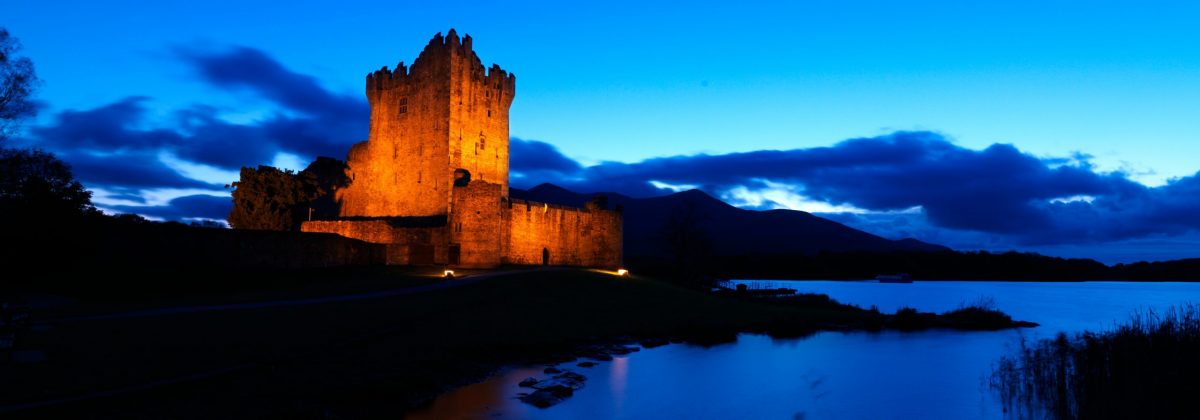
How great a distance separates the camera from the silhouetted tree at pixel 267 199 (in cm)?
4697

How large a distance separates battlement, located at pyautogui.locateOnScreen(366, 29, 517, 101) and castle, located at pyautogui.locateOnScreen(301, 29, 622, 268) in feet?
0.21

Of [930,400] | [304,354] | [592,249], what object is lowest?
[930,400]

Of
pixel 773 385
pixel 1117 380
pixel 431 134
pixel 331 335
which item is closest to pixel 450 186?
pixel 431 134

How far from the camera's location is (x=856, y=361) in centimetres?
2438

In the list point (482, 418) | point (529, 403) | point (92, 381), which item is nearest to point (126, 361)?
point (92, 381)

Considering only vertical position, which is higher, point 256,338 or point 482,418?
point 256,338

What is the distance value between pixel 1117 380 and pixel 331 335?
15.8 m

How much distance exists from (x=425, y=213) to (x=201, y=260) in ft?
51.9

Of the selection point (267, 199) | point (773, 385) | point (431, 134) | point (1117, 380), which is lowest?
point (773, 385)

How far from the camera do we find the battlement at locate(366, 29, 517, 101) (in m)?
48.1

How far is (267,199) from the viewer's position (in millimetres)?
47281

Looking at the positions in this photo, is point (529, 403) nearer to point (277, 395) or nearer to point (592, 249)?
point (277, 395)

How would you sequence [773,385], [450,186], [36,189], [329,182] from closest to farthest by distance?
1. [773,385]
2. [36,189]
3. [450,186]
4. [329,182]

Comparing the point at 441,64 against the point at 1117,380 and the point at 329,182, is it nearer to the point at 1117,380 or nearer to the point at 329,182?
the point at 329,182
